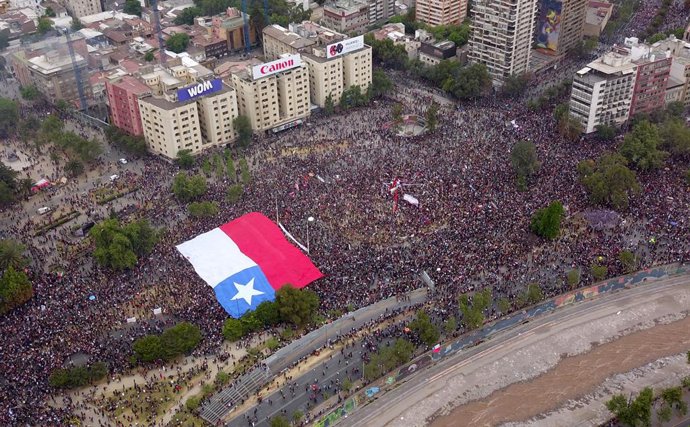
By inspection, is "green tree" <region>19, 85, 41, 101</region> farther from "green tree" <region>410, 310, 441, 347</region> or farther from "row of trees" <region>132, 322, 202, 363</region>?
"green tree" <region>410, 310, 441, 347</region>

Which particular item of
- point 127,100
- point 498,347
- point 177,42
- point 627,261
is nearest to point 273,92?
point 127,100

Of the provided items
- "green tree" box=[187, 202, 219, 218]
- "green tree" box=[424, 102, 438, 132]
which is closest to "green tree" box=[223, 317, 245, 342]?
"green tree" box=[187, 202, 219, 218]

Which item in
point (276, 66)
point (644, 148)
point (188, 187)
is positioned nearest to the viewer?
point (188, 187)

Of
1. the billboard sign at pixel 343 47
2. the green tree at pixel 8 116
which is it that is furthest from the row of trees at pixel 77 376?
the billboard sign at pixel 343 47

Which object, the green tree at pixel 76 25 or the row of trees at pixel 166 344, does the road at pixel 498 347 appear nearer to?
the row of trees at pixel 166 344

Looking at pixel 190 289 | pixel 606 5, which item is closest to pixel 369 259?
pixel 190 289

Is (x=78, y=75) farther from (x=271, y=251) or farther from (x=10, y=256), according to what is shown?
(x=271, y=251)
